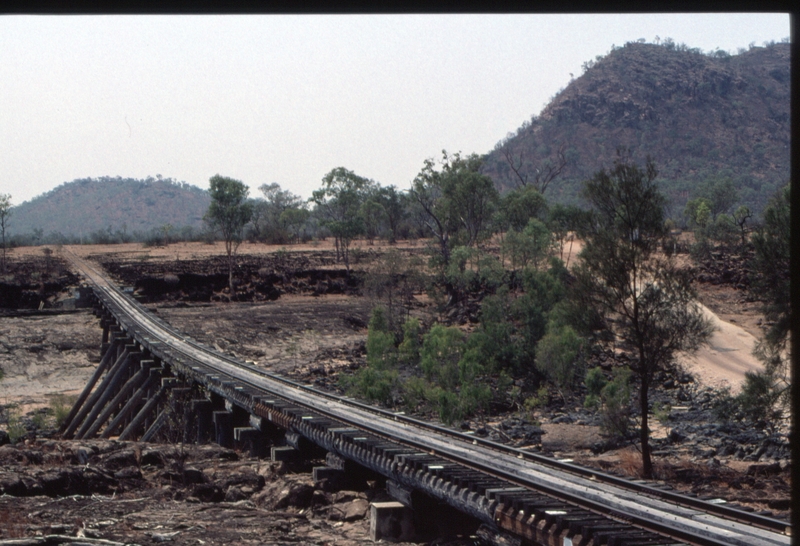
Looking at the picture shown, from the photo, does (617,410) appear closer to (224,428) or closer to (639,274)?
(639,274)

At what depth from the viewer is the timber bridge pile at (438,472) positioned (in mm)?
7496

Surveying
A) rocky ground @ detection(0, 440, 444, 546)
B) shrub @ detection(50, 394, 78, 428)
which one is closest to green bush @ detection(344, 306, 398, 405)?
shrub @ detection(50, 394, 78, 428)

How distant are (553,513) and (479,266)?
36595mm

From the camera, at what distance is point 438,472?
375 inches

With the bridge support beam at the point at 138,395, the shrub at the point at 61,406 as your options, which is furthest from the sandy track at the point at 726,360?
the shrub at the point at 61,406

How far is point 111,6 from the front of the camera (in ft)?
8.49

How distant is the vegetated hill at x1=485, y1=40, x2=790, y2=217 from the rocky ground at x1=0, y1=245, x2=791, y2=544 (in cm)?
6717

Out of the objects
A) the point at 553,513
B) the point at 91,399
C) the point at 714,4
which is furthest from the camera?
the point at 91,399

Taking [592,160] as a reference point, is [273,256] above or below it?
below

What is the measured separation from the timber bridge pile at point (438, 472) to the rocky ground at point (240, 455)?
0.71 m

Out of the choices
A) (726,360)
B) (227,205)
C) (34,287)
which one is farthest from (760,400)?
(34,287)

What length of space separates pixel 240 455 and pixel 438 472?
24.3 ft

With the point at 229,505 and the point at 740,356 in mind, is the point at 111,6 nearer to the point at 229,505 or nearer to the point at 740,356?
the point at 229,505

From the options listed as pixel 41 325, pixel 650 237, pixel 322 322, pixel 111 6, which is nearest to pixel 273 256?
pixel 322 322
